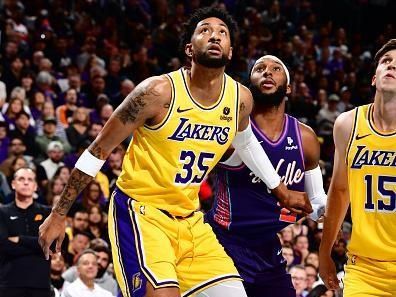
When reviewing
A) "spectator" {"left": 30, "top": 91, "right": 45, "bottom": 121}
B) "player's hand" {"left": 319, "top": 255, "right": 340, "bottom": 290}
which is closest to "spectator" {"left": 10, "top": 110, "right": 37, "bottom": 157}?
"spectator" {"left": 30, "top": 91, "right": 45, "bottom": 121}

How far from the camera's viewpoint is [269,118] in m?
5.90

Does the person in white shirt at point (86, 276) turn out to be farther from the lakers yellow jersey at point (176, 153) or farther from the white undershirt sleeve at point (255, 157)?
the lakers yellow jersey at point (176, 153)

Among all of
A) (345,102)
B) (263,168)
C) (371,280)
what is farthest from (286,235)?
(345,102)

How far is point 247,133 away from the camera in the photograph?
535cm

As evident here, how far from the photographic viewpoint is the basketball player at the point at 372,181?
4801 mm

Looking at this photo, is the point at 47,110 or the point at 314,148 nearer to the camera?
the point at 314,148

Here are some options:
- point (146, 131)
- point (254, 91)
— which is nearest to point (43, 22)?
point (254, 91)

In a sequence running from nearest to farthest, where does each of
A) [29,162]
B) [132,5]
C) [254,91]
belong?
[254,91] → [29,162] → [132,5]

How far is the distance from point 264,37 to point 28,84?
621cm

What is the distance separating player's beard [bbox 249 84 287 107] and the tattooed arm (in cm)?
116

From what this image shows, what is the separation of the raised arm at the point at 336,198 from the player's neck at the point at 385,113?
15 centimetres

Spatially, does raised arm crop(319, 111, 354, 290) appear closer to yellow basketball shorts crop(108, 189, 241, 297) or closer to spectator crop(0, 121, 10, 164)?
yellow basketball shorts crop(108, 189, 241, 297)

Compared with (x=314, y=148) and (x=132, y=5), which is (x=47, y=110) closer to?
(x=132, y=5)

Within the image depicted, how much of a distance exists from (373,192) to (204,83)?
1135 mm
